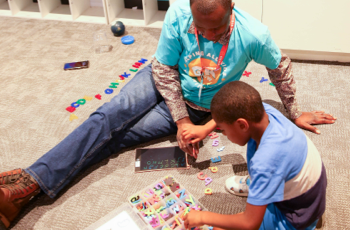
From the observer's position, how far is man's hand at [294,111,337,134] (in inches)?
52.4

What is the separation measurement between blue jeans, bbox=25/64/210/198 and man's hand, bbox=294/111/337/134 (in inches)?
16.3

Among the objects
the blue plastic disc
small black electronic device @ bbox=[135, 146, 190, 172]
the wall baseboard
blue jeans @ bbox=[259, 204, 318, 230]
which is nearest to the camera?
blue jeans @ bbox=[259, 204, 318, 230]

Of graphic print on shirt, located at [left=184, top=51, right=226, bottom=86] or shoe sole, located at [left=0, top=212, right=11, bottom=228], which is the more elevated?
graphic print on shirt, located at [left=184, top=51, right=226, bottom=86]

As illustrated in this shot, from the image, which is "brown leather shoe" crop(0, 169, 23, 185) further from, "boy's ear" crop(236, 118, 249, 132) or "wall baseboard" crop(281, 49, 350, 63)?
"wall baseboard" crop(281, 49, 350, 63)

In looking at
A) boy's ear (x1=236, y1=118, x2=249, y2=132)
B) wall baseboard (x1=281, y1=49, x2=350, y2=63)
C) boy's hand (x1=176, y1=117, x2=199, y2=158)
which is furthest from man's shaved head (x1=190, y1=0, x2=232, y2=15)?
wall baseboard (x1=281, y1=49, x2=350, y2=63)

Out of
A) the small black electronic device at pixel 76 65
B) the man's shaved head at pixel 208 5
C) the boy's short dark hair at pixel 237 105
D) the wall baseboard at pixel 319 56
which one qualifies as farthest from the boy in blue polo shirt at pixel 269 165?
the small black electronic device at pixel 76 65

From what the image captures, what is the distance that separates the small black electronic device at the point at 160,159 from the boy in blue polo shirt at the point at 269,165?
40 cm

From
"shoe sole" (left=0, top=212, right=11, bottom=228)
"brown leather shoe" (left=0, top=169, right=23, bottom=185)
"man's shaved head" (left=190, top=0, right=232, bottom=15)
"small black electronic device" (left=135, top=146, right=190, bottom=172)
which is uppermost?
"man's shaved head" (left=190, top=0, right=232, bottom=15)

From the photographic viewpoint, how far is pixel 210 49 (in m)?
1.09

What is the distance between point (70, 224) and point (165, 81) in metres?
0.62

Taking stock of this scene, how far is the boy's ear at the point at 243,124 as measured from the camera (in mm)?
760

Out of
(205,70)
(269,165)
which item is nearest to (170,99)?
(205,70)

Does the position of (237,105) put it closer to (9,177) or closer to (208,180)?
(208,180)

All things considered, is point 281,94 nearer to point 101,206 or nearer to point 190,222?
point 190,222
